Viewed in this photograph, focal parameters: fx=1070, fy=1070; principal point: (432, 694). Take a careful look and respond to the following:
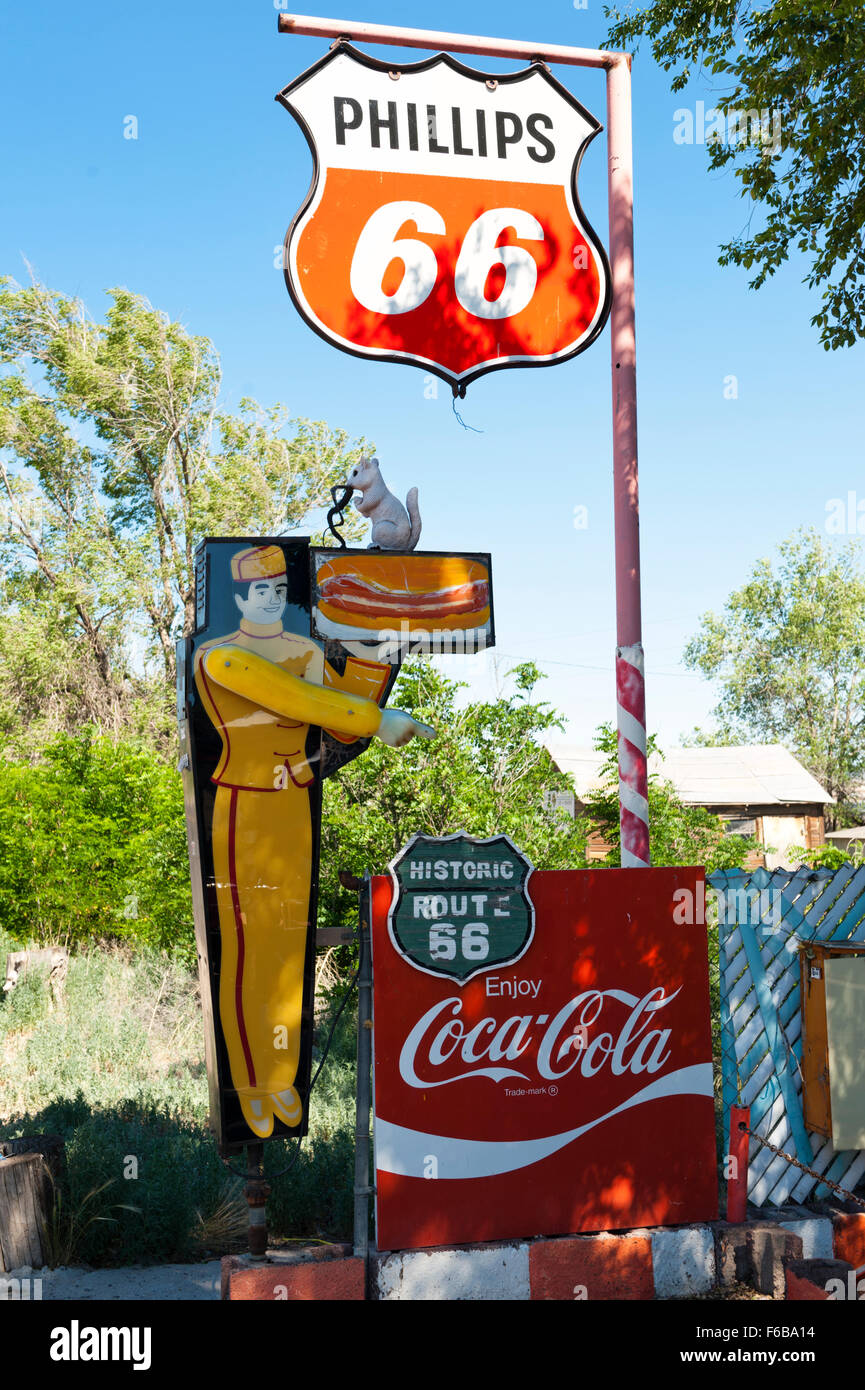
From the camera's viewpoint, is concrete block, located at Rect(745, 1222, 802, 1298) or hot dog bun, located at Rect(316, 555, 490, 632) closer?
concrete block, located at Rect(745, 1222, 802, 1298)

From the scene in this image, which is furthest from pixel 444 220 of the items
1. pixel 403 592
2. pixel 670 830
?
pixel 670 830

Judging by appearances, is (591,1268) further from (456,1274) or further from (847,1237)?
(847,1237)

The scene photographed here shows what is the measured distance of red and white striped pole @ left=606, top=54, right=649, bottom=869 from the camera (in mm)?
5875

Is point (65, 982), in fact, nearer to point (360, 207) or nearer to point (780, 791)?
point (360, 207)

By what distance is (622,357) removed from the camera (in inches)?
240

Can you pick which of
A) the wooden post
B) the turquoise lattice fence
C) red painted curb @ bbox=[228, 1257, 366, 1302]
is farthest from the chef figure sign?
the turquoise lattice fence

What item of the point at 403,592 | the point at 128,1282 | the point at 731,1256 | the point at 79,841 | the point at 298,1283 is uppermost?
the point at 403,592

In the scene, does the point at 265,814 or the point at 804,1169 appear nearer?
the point at 265,814

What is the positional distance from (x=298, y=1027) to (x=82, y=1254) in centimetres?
184

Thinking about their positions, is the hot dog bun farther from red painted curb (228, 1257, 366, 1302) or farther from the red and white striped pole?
red painted curb (228, 1257, 366, 1302)

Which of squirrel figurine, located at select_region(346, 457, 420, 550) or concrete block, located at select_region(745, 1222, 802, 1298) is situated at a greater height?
squirrel figurine, located at select_region(346, 457, 420, 550)

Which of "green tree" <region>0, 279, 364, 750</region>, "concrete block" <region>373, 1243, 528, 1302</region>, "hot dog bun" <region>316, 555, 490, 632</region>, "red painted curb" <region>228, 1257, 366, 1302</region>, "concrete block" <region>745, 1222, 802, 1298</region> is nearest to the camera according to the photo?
"red painted curb" <region>228, 1257, 366, 1302</region>

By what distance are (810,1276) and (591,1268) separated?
1.06 meters

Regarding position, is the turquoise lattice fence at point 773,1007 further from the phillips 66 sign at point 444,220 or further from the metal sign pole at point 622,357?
the phillips 66 sign at point 444,220
